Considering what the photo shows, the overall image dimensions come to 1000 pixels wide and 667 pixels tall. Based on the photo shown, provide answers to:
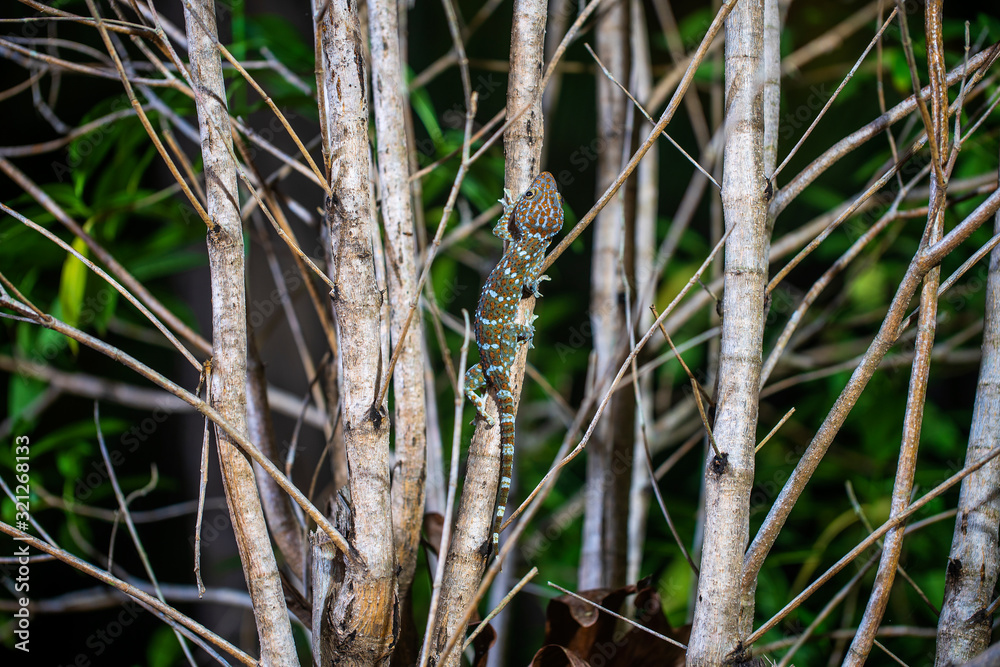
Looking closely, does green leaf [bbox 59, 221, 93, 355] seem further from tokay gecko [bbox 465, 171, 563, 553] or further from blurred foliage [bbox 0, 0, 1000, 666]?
tokay gecko [bbox 465, 171, 563, 553]

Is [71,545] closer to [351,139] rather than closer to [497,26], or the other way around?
[351,139]

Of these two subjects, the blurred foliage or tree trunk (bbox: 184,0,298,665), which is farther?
the blurred foliage

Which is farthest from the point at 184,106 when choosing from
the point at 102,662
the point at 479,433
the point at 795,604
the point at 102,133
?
the point at 102,662

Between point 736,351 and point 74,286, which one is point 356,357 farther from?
point 74,286

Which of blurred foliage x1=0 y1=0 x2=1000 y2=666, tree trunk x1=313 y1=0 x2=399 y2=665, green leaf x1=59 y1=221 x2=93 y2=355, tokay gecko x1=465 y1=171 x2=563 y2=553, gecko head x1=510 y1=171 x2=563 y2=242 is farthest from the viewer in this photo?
blurred foliage x1=0 y1=0 x2=1000 y2=666

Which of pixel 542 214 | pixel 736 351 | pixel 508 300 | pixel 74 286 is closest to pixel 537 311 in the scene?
pixel 542 214

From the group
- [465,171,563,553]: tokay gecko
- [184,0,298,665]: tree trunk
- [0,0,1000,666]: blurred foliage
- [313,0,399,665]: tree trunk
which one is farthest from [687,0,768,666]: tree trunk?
→ [0,0,1000,666]: blurred foliage
